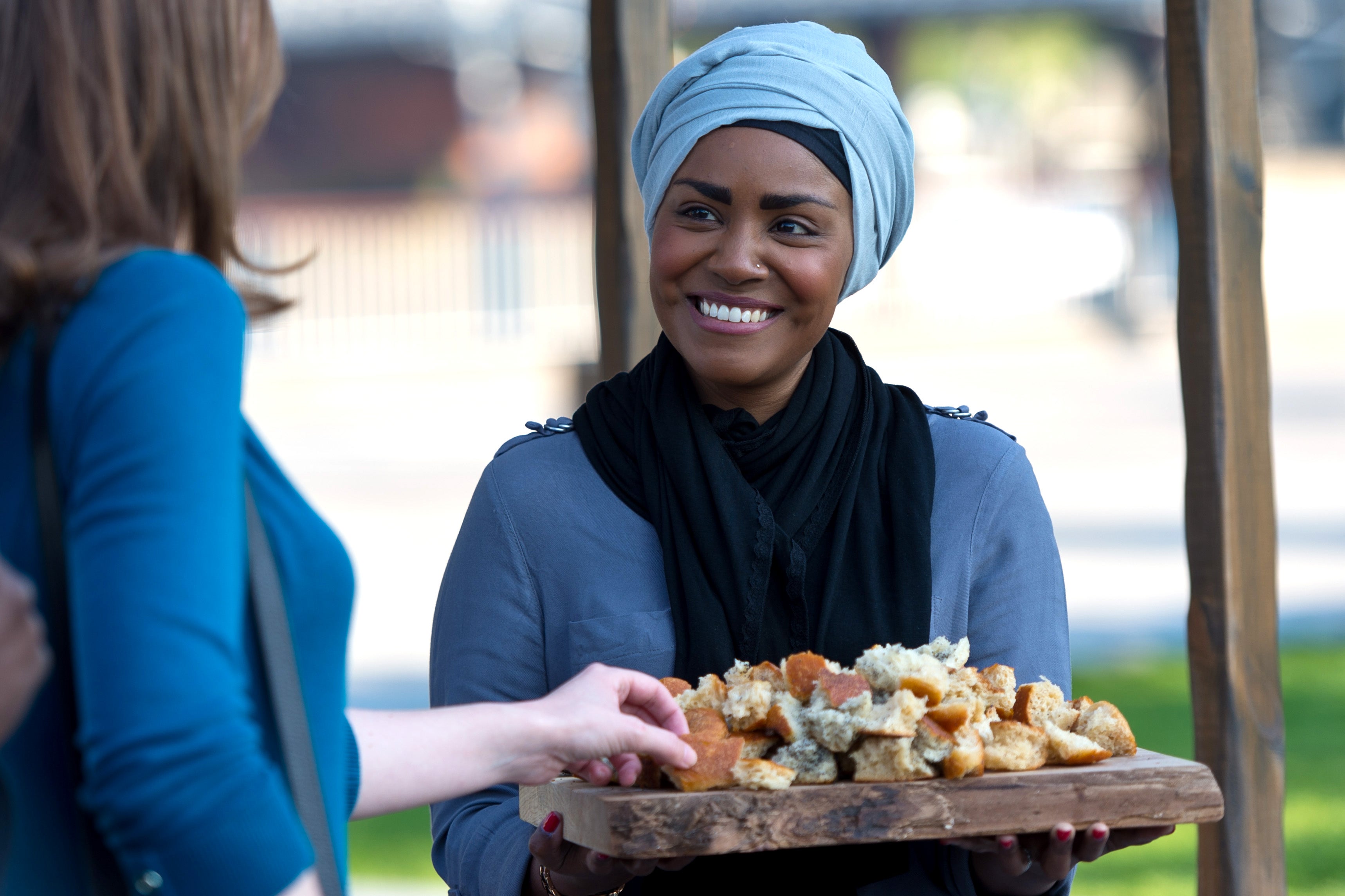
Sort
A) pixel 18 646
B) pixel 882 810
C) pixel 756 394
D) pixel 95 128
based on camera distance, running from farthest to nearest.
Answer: pixel 756 394 → pixel 882 810 → pixel 95 128 → pixel 18 646

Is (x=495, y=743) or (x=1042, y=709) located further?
(x=1042, y=709)

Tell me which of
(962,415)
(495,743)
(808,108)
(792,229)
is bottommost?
(495,743)

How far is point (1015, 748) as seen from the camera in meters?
1.84

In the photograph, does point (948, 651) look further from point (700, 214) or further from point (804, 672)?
point (700, 214)

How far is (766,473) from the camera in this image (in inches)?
90.7

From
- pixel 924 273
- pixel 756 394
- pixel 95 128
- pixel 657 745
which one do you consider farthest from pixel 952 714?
pixel 924 273

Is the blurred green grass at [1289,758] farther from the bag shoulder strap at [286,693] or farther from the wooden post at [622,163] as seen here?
the bag shoulder strap at [286,693]

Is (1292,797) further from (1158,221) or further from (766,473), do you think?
(1158,221)

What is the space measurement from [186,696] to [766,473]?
4.20 feet

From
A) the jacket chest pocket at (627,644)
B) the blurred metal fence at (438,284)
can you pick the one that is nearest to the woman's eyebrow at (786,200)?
the jacket chest pocket at (627,644)

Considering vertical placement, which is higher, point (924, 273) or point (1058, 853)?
point (924, 273)

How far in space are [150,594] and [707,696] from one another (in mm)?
935

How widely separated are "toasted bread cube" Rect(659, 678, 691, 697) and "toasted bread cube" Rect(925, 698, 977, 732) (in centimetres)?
33

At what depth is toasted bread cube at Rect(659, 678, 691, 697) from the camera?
6.50 ft
